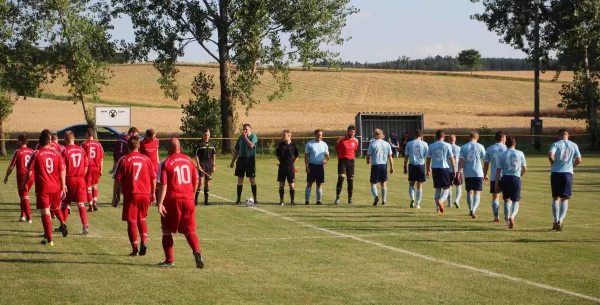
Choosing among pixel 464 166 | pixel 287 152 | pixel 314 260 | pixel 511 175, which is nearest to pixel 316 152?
pixel 287 152

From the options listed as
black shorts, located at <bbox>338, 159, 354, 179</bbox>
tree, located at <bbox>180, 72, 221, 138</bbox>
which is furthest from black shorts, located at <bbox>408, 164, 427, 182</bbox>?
tree, located at <bbox>180, 72, 221, 138</bbox>

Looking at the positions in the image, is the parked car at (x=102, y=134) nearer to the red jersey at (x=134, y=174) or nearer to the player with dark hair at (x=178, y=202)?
the red jersey at (x=134, y=174)

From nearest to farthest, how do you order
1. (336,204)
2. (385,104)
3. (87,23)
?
(336,204)
(87,23)
(385,104)

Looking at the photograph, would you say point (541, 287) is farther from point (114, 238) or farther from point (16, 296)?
point (114, 238)

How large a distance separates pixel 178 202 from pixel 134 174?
150 cm

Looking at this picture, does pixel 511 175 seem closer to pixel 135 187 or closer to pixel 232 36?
pixel 135 187

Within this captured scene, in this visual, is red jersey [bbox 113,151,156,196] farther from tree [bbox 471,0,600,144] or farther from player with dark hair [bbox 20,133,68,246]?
tree [bbox 471,0,600,144]

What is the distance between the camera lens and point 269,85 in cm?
9631

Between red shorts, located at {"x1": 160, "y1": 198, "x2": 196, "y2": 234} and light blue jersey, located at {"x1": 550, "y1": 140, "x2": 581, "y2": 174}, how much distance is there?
331 inches

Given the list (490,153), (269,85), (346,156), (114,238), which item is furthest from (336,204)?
(269,85)

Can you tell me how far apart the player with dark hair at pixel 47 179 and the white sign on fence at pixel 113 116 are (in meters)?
34.9

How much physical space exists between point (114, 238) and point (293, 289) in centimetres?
620

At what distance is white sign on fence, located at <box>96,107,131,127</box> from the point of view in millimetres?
50344

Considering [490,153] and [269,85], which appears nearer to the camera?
[490,153]
